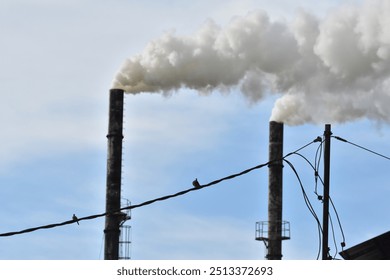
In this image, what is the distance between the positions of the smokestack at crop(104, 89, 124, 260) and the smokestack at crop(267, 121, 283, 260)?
536cm

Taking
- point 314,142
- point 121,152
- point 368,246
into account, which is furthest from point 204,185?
point 121,152

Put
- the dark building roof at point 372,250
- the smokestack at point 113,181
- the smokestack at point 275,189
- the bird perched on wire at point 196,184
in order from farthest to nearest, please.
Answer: the smokestack at point 275,189, the smokestack at point 113,181, the dark building roof at point 372,250, the bird perched on wire at point 196,184

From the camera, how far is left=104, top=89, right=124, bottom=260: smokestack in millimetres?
41312

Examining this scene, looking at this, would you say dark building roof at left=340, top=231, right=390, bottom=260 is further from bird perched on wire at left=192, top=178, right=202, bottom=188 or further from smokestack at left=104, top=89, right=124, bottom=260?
smokestack at left=104, top=89, right=124, bottom=260

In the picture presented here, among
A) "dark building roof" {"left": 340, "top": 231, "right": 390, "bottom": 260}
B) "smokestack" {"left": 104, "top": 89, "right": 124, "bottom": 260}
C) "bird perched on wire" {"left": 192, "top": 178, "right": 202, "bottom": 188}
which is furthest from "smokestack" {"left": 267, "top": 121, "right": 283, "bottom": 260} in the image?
"bird perched on wire" {"left": 192, "top": 178, "right": 202, "bottom": 188}

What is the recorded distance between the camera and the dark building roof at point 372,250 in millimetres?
26984

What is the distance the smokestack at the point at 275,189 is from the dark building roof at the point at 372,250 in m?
14.5

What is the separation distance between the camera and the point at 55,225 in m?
22.8

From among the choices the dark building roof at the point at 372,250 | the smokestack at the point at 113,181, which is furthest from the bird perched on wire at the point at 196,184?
the smokestack at the point at 113,181

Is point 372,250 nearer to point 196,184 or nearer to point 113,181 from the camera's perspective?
point 196,184

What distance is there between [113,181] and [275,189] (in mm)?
5747

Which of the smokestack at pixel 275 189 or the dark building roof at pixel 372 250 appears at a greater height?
the smokestack at pixel 275 189

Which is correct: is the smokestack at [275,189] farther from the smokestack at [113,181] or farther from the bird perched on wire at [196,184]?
the bird perched on wire at [196,184]
